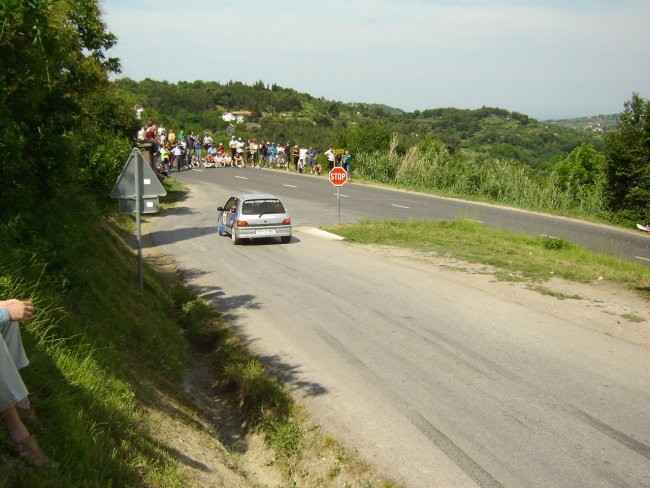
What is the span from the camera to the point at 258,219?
19031 millimetres

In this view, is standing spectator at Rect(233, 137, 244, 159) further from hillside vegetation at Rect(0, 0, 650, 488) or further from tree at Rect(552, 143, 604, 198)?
hillside vegetation at Rect(0, 0, 650, 488)

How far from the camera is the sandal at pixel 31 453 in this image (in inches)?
147

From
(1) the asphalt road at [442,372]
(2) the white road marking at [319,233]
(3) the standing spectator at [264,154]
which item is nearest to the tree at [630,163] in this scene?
(2) the white road marking at [319,233]

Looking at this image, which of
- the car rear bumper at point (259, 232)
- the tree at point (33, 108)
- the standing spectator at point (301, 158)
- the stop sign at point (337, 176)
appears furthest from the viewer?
the standing spectator at point (301, 158)

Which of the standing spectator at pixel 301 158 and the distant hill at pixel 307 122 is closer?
the standing spectator at pixel 301 158

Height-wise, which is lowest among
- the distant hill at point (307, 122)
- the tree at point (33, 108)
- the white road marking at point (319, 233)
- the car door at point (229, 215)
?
the white road marking at point (319, 233)

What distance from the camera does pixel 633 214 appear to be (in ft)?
84.1

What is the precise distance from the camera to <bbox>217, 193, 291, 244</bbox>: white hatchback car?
19.0 meters

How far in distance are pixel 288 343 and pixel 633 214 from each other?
20.9 meters

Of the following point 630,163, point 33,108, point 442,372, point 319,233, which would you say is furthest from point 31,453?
point 630,163

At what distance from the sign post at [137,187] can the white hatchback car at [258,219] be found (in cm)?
766

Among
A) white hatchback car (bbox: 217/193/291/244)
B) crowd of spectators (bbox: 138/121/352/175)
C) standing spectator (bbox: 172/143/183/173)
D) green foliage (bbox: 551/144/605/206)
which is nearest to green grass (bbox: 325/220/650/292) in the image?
white hatchback car (bbox: 217/193/291/244)

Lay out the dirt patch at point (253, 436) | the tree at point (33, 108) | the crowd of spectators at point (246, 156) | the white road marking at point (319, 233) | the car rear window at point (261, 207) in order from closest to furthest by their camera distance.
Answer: the dirt patch at point (253, 436), the tree at point (33, 108), the car rear window at point (261, 207), the white road marking at point (319, 233), the crowd of spectators at point (246, 156)

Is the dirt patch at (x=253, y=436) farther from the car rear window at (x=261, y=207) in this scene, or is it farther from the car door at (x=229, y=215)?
the car door at (x=229, y=215)
